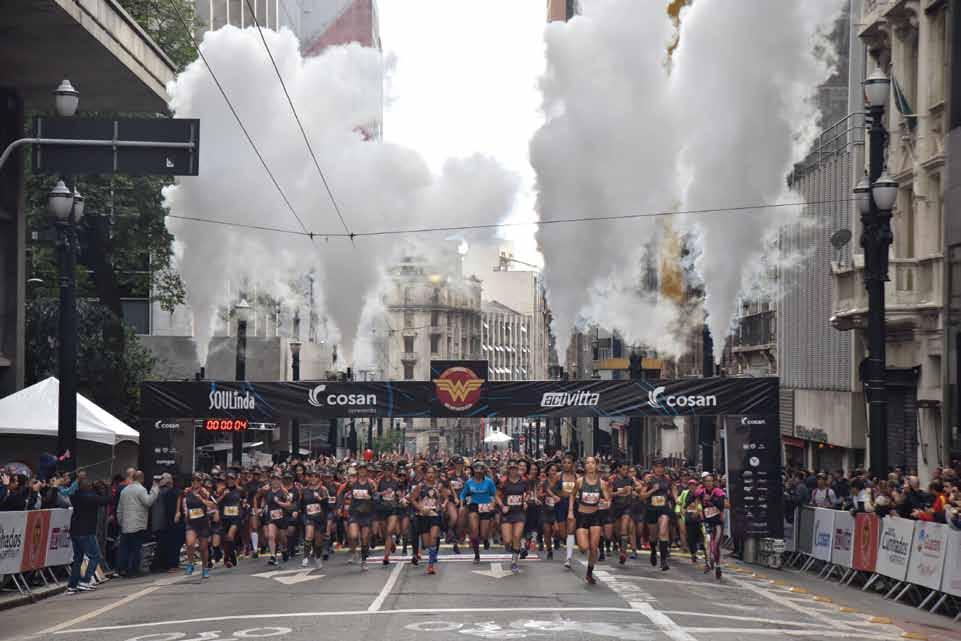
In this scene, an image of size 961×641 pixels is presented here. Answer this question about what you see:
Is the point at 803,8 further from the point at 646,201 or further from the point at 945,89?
the point at 945,89

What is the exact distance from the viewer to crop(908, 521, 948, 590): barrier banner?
1688cm

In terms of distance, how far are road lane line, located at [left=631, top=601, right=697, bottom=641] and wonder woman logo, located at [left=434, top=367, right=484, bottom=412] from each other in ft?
31.5

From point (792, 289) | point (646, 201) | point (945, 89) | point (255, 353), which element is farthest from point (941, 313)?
point (255, 353)

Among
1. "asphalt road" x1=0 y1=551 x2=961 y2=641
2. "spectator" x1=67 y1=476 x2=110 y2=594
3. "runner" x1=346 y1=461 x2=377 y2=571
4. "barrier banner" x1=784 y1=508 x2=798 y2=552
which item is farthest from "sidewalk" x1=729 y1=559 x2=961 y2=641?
"spectator" x1=67 y1=476 x2=110 y2=594

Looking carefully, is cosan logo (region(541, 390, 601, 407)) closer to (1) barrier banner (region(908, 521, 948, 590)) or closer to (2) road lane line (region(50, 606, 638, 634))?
(1) barrier banner (region(908, 521, 948, 590))

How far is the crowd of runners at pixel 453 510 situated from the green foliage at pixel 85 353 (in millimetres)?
14829

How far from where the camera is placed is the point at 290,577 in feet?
65.1

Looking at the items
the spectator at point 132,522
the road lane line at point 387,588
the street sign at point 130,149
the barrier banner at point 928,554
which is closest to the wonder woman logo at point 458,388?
the road lane line at point 387,588

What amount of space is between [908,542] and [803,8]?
75.6 feet

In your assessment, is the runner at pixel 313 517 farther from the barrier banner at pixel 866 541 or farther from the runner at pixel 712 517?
the barrier banner at pixel 866 541

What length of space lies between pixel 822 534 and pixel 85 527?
37.2 ft

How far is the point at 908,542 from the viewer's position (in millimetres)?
18125

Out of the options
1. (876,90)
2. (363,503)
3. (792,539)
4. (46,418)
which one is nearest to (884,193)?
(876,90)

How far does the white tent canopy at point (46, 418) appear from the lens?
24922 millimetres
